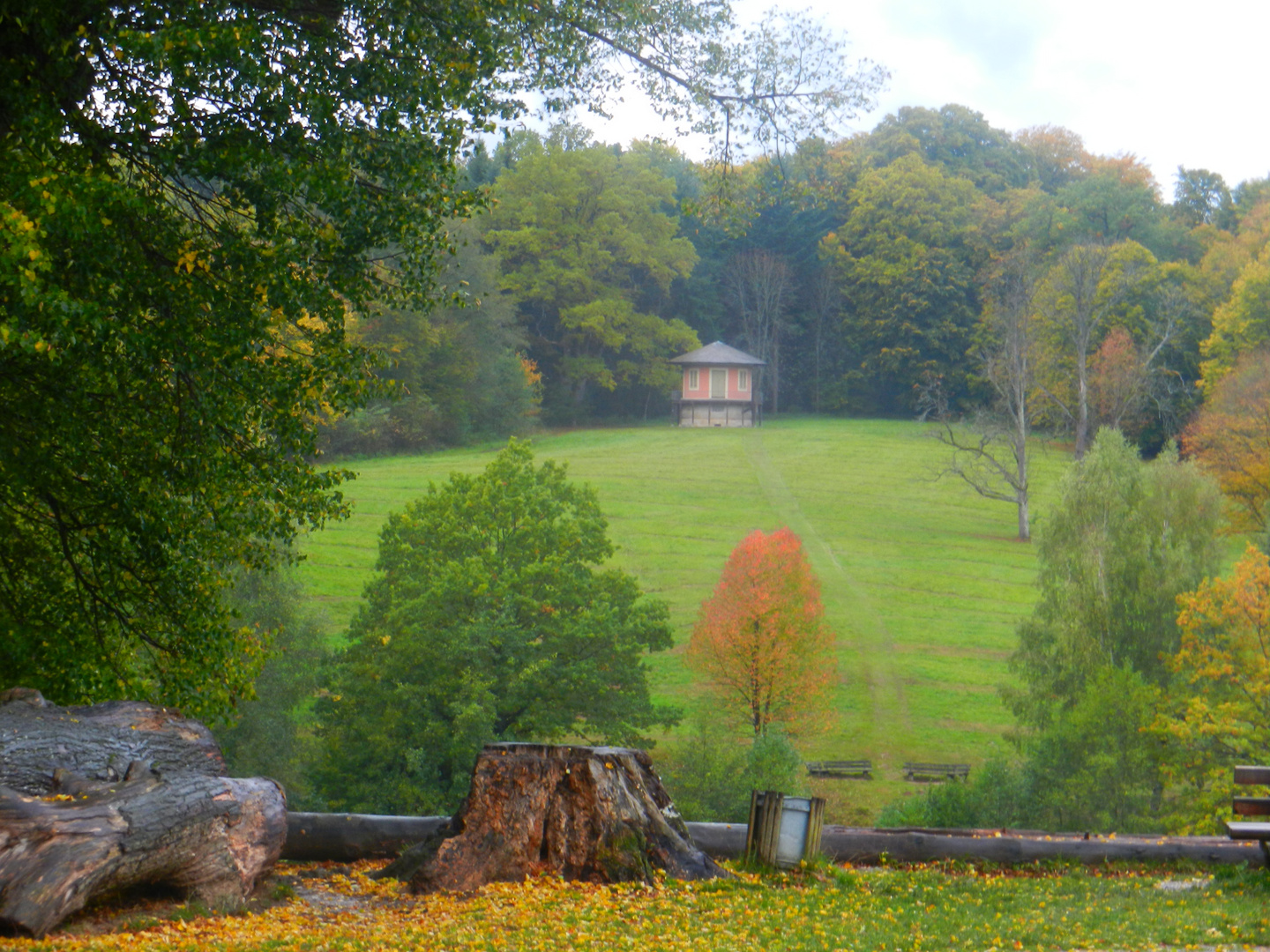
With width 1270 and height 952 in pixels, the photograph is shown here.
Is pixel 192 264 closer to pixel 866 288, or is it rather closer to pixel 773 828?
pixel 773 828

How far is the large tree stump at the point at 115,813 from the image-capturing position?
5543 mm

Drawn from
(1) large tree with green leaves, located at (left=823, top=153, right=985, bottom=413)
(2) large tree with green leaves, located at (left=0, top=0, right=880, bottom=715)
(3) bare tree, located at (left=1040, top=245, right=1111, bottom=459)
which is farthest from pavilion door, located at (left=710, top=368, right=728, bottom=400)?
(2) large tree with green leaves, located at (left=0, top=0, right=880, bottom=715)

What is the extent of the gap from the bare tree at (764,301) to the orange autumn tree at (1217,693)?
44.4 meters

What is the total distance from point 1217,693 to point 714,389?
39865 millimetres

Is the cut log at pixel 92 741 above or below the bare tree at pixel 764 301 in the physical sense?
below

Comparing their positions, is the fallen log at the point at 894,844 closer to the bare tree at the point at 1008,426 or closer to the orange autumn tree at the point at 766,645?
the orange autumn tree at the point at 766,645

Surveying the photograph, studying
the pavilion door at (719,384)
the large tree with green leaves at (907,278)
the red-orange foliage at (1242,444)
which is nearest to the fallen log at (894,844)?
the red-orange foliage at (1242,444)

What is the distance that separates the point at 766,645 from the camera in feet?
84.2

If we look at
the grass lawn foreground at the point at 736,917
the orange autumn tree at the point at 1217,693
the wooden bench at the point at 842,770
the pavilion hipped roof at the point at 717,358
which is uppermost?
the pavilion hipped roof at the point at 717,358

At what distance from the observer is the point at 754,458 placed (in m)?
50.0

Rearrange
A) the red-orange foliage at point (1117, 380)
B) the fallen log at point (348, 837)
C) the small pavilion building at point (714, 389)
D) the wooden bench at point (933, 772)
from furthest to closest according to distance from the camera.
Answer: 1. the small pavilion building at point (714, 389)
2. the red-orange foliage at point (1117, 380)
3. the wooden bench at point (933, 772)
4. the fallen log at point (348, 837)

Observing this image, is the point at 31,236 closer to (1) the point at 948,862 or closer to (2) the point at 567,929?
(2) the point at 567,929

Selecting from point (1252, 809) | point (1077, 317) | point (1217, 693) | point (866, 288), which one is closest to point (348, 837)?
point (1252, 809)

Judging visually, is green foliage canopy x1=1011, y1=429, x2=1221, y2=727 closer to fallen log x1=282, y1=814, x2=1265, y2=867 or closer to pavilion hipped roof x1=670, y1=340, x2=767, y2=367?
fallen log x1=282, y1=814, x2=1265, y2=867
